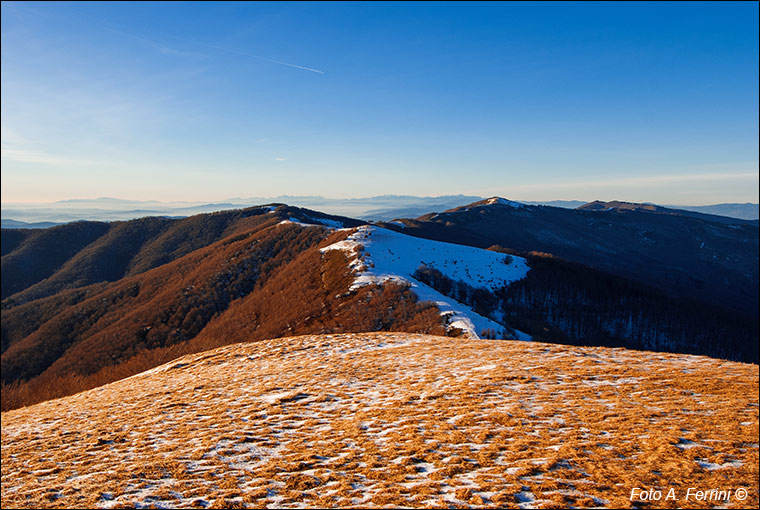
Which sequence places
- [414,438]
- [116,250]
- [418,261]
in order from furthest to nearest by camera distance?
[116,250] → [418,261] → [414,438]

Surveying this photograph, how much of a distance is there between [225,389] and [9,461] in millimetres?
6194

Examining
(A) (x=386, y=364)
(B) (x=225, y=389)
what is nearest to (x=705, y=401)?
(A) (x=386, y=364)

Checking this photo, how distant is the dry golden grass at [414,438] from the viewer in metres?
6.27

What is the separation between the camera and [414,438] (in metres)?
8.32

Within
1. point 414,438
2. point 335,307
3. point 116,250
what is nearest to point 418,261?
point 335,307

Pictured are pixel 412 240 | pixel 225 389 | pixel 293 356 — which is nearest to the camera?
pixel 225 389

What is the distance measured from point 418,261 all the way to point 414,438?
50.9 meters

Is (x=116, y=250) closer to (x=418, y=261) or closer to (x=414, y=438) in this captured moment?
(x=418, y=261)

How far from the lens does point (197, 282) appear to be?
80.3m

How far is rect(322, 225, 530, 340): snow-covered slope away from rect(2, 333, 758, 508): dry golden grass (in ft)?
79.2

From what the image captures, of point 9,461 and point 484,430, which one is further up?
point 484,430

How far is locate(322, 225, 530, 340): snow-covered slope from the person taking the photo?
1832 inches

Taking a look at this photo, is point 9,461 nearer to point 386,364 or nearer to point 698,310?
point 386,364

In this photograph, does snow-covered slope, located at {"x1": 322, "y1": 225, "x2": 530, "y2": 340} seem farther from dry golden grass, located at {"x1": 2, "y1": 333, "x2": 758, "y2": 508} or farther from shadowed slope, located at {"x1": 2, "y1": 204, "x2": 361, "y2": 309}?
shadowed slope, located at {"x1": 2, "y1": 204, "x2": 361, "y2": 309}
